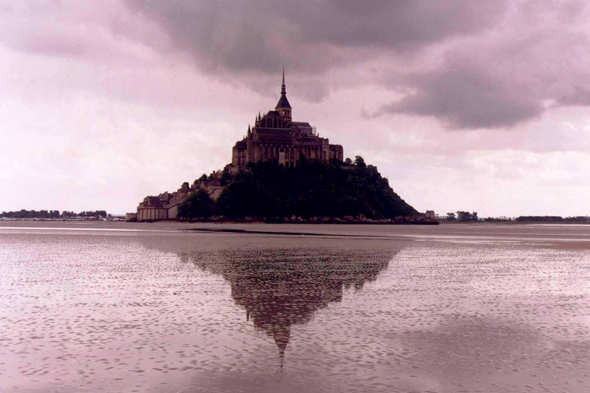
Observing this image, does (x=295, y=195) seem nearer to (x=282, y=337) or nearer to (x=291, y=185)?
(x=291, y=185)

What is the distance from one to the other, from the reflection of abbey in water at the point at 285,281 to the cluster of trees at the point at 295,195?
131172 millimetres

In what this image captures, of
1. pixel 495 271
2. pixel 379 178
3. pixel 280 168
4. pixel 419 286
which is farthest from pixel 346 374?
pixel 379 178

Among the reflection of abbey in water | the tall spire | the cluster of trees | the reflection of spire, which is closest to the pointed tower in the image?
the tall spire

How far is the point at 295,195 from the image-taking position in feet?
555

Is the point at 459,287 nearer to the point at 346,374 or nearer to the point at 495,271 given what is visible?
the point at 495,271

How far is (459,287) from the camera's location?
1878 centimetres

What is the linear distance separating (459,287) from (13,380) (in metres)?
14.2

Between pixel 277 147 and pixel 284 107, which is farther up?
pixel 284 107

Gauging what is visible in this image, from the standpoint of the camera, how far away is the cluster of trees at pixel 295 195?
163750 mm

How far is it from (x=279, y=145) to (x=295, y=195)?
17071 mm

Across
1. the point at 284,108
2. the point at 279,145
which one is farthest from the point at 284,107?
the point at 279,145

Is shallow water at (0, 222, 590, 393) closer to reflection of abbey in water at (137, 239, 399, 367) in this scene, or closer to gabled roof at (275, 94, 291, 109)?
reflection of abbey in water at (137, 239, 399, 367)

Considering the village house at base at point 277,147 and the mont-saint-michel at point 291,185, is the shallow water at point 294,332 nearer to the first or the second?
the mont-saint-michel at point 291,185

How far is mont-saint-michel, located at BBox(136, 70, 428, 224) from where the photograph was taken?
16425 cm
